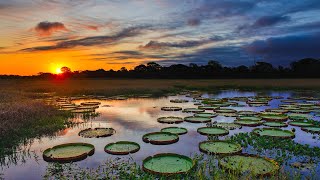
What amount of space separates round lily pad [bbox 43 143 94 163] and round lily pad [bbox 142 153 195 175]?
6.16ft

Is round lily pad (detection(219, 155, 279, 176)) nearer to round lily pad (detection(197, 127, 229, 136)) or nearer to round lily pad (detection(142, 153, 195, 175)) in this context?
round lily pad (detection(142, 153, 195, 175))

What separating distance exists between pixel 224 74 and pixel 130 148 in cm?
5357

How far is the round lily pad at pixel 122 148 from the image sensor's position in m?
7.76

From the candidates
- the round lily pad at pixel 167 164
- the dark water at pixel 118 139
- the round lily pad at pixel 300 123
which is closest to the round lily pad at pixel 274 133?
the dark water at pixel 118 139

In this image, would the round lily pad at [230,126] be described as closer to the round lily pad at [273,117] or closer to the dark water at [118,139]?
the dark water at [118,139]

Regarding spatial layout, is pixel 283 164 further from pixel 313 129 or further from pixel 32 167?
pixel 32 167

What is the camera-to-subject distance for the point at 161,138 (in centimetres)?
937

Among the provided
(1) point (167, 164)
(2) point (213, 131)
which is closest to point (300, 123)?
(2) point (213, 131)

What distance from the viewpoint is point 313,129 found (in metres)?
10.7

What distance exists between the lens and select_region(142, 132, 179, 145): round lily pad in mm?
8883

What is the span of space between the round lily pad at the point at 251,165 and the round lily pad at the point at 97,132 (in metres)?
4.73

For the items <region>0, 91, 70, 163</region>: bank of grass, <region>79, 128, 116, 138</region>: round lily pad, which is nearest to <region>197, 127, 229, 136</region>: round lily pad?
<region>79, 128, 116, 138</region>: round lily pad

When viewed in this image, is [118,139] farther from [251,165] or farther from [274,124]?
[274,124]

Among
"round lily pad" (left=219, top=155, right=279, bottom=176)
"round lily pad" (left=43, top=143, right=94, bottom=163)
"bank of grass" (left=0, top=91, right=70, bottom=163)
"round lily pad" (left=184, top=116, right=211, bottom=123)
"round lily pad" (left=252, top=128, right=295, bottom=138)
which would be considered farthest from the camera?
"round lily pad" (left=184, top=116, right=211, bottom=123)
